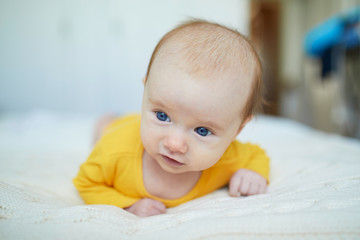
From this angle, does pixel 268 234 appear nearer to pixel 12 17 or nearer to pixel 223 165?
pixel 223 165

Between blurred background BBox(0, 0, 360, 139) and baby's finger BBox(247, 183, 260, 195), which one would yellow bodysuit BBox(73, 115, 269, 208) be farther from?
blurred background BBox(0, 0, 360, 139)

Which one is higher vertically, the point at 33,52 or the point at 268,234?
the point at 268,234

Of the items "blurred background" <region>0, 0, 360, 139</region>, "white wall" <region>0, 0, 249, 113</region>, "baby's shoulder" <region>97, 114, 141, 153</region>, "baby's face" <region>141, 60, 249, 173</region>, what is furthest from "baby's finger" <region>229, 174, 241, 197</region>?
"white wall" <region>0, 0, 249, 113</region>

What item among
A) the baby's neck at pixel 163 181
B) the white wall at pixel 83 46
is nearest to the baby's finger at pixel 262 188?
the baby's neck at pixel 163 181

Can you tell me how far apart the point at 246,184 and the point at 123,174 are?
30cm

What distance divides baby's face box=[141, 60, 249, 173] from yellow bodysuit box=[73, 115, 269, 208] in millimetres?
131

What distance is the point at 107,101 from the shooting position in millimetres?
3535

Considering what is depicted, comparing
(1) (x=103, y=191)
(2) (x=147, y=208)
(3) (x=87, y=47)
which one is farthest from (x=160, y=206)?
(3) (x=87, y=47)

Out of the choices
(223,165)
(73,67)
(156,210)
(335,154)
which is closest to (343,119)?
(335,154)

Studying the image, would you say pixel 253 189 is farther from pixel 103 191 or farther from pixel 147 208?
pixel 103 191

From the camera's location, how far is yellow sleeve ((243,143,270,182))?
30.2 inches

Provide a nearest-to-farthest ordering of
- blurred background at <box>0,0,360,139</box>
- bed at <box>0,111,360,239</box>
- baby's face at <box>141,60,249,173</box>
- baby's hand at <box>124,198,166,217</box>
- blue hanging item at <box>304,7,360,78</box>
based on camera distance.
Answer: bed at <box>0,111,360,239</box> < baby's face at <box>141,60,249,173</box> < baby's hand at <box>124,198,166,217</box> < blue hanging item at <box>304,7,360,78</box> < blurred background at <box>0,0,360,139</box>

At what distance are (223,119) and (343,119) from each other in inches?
103

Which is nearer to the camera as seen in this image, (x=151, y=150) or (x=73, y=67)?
(x=151, y=150)
